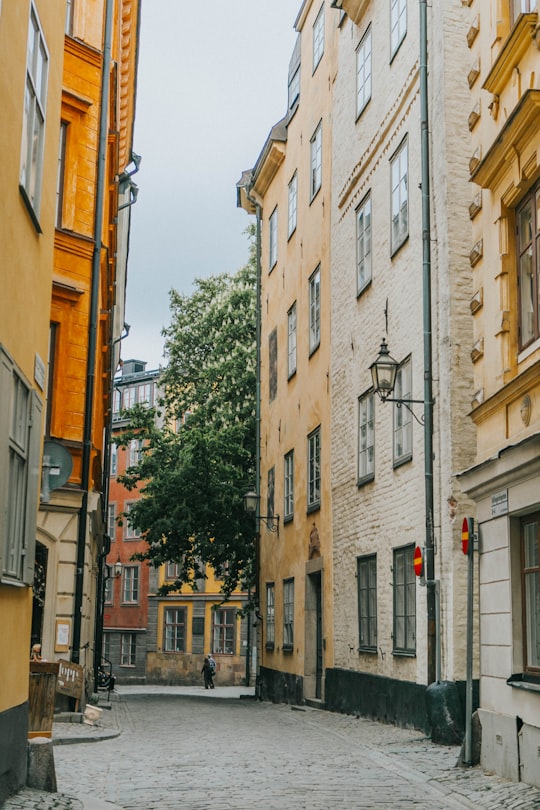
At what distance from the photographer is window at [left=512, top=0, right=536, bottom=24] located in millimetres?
10617

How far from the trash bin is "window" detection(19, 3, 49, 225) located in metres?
3.92

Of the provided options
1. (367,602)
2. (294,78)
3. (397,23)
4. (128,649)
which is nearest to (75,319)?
(367,602)

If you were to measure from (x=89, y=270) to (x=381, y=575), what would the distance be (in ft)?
22.2

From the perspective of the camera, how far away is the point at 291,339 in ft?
90.7

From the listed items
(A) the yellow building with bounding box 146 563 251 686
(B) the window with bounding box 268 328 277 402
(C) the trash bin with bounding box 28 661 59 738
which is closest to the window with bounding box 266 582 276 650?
(B) the window with bounding box 268 328 277 402

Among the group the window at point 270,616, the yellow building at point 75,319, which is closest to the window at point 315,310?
the yellow building at point 75,319

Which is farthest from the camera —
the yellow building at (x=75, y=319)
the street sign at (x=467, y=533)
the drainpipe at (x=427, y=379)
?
the yellow building at (x=75, y=319)

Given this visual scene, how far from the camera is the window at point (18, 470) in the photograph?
8124 millimetres

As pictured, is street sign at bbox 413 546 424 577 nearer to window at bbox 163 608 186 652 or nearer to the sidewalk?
the sidewalk

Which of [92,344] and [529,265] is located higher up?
[92,344]

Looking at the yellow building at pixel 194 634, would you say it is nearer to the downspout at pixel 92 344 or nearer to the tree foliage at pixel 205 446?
the tree foliage at pixel 205 446

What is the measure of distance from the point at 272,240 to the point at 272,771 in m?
21.6

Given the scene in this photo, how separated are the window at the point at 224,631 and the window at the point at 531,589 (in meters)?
43.3

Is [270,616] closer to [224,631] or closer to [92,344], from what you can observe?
[92,344]
